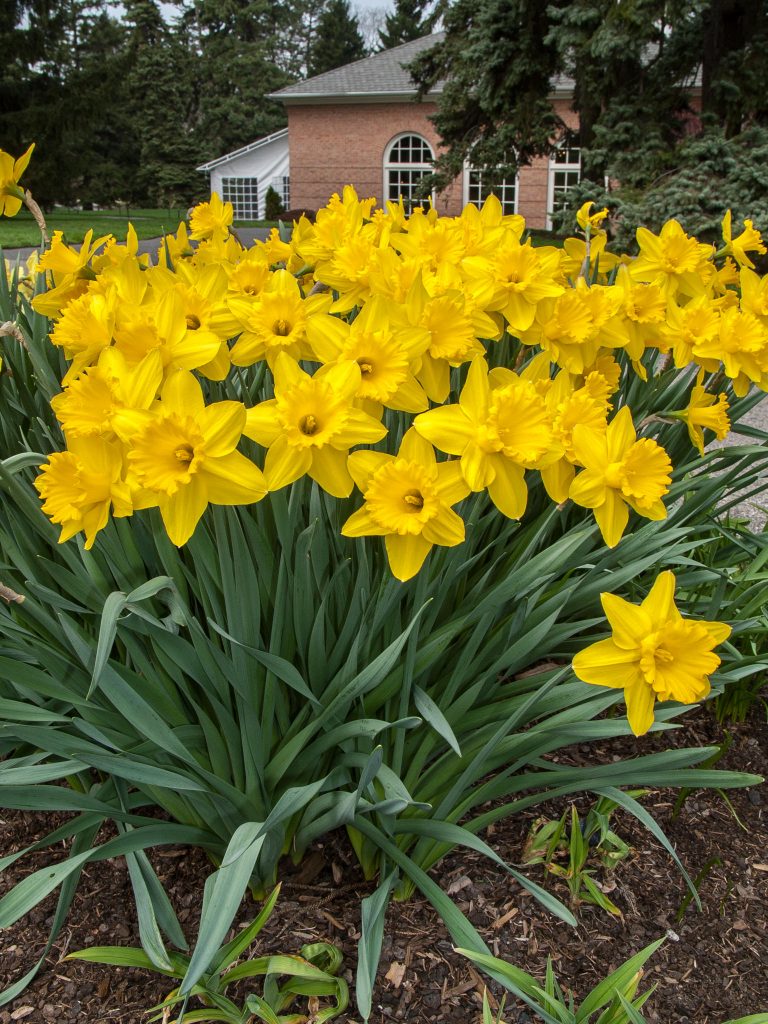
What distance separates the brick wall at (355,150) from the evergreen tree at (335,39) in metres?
26.5

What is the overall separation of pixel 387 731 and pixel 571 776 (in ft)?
1.01

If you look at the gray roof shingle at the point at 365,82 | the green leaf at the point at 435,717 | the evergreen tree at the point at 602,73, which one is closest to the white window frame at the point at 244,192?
the gray roof shingle at the point at 365,82

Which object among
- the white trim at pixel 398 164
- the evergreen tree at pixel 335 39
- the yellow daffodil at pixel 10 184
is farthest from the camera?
the evergreen tree at pixel 335 39

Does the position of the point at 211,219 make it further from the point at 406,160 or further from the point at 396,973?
the point at 406,160

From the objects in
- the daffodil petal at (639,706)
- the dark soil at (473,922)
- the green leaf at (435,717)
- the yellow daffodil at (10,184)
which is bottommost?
the dark soil at (473,922)

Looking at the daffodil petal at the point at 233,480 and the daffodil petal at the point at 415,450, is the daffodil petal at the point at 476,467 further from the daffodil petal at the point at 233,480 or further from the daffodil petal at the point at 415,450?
the daffodil petal at the point at 233,480

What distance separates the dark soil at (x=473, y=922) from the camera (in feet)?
4.04

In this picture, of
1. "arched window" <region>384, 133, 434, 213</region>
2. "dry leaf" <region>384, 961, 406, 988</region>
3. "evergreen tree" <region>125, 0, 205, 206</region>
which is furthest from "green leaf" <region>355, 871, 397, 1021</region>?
"evergreen tree" <region>125, 0, 205, 206</region>

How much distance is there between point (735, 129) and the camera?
9625mm

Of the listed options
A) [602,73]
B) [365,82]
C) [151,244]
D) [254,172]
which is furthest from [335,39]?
[602,73]

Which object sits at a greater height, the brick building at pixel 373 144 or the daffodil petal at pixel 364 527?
the brick building at pixel 373 144

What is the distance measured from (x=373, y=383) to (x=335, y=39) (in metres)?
54.9

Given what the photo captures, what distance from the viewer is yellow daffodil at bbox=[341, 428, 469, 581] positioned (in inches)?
39.3

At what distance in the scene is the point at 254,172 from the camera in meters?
33.9
